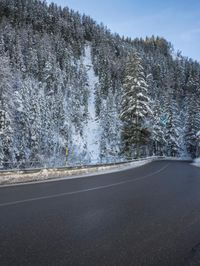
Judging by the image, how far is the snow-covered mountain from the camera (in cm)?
3825

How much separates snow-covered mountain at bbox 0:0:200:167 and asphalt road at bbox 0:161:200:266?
7.59m

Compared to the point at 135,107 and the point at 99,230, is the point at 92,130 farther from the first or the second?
the point at 99,230

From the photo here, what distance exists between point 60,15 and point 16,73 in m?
88.5

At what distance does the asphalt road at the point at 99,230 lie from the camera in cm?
449

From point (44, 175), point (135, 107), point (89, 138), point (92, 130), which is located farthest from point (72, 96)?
point (44, 175)

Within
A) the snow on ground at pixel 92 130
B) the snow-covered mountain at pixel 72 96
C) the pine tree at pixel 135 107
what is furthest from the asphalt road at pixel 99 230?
the snow on ground at pixel 92 130

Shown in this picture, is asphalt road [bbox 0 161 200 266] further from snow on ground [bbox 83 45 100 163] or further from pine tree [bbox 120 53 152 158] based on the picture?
snow on ground [bbox 83 45 100 163]

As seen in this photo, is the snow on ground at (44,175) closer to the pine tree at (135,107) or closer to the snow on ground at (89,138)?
the pine tree at (135,107)

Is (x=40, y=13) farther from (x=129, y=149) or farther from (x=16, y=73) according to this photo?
(x=129, y=149)

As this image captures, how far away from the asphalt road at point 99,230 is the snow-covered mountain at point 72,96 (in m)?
7.59

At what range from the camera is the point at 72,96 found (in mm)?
85625

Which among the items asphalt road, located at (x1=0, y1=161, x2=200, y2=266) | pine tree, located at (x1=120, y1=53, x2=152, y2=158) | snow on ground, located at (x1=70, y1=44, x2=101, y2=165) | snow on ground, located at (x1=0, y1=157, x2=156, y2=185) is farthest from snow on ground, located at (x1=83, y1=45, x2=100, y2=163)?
asphalt road, located at (x1=0, y1=161, x2=200, y2=266)

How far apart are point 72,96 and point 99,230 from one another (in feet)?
266

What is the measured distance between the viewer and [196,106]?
181ft
